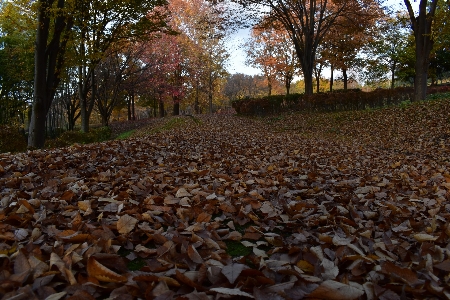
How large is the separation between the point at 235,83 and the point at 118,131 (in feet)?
116

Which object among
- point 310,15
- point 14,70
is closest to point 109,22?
point 310,15

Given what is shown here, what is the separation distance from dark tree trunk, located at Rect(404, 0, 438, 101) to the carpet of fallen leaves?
463 inches

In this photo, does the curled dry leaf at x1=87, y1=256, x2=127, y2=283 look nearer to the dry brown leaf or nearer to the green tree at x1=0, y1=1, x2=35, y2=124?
the dry brown leaf

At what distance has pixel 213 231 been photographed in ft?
6.86

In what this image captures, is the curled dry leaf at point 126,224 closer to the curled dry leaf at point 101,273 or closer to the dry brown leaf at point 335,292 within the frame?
the curled dry leaf at point 101,273

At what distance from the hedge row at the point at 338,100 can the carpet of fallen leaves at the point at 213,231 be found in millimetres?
12865

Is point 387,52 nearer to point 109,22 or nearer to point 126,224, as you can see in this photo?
point 109,22

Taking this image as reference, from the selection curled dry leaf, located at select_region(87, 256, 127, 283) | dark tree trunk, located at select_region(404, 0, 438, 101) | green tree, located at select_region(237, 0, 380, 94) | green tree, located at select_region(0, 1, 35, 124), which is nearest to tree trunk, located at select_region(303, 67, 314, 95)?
green tree, located at select_region(237, 0, 380, 94)

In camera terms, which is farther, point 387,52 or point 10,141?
point 387,52

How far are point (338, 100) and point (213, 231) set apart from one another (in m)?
16.2

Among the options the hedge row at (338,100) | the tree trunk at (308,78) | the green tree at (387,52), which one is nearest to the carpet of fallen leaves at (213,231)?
the hedge row at (338,100)

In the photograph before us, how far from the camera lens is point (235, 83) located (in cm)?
5406

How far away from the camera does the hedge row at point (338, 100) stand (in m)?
16.6

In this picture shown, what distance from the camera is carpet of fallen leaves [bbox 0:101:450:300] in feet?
4.58
